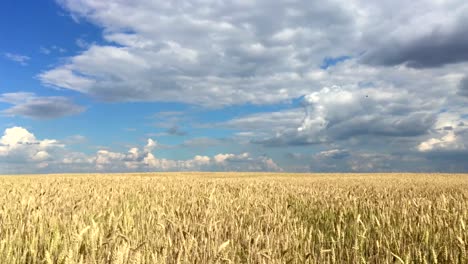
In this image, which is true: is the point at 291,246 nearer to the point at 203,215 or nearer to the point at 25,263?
the point at 203,215

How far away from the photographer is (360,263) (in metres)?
4.34

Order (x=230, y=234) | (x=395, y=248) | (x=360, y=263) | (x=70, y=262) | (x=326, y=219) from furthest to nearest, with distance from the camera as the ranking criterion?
(x=326, y=219), (x=230, y=234), (x=395, y=248), (x=360, y=263), (x=70, y=262)

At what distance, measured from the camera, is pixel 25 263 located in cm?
407

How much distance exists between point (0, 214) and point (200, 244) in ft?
13.2

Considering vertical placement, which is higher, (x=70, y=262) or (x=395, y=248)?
(x=70, y=262)

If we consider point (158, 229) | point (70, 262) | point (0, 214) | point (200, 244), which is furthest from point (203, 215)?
point (70, 262)

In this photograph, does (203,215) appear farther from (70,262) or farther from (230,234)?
(70,262)

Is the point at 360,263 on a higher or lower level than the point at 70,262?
lower

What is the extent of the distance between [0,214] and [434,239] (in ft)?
21.1

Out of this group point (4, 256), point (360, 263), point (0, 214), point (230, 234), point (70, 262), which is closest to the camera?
point (70, 262)

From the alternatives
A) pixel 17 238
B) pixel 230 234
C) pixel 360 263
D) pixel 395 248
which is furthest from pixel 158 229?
pixel 395 248

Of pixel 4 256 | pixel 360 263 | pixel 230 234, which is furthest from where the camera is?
pixel 230 234

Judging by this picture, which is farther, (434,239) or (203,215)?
(203,215)

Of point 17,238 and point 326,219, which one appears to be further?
point 326,219
